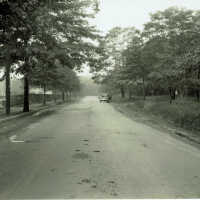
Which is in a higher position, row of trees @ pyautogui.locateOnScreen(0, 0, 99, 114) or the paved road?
row of trees @ pyautogui.locateOnScreen(0, 0, 99, 114)

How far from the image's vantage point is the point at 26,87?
22.9 metres

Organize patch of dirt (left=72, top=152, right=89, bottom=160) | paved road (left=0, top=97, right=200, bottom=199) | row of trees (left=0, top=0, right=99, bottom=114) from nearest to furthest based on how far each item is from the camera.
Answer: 1. paved road (left=0, top=97, right=200, bottom=199)
2. patch of dirt (left=72, top=152, right=89, bottom=160)
3. row of trees (left=0, top=0, right=99, bottom=114)

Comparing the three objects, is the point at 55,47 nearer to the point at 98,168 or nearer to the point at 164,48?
the point at 164,48

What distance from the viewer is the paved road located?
420 centimetres

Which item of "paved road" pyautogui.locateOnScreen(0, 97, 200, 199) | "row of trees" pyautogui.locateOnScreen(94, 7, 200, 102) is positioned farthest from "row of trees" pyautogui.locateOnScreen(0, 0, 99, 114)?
"paved road" pyautogui.locateOnScreen(0, 97, 200, 199)

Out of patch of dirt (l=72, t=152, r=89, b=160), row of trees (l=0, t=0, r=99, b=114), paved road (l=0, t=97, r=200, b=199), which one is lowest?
paved road (l=0, t=97, r=200, b=199)

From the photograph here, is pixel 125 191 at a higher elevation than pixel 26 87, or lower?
lower

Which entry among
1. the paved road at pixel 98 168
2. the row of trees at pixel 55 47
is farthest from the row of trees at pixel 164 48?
the paved road at pixel 98 168

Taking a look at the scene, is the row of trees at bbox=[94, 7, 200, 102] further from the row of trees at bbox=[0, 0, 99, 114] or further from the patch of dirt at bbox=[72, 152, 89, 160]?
the patch of dirt at bbox=[72, 152, 89, 160]

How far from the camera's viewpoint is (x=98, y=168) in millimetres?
5477

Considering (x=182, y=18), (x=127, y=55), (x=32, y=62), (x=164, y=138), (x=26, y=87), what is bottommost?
(x=164, y=138)

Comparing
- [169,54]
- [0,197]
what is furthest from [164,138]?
[169,54]

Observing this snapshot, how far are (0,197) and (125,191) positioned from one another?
6.61ft

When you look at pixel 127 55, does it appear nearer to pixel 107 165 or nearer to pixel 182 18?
pixel 182 18
